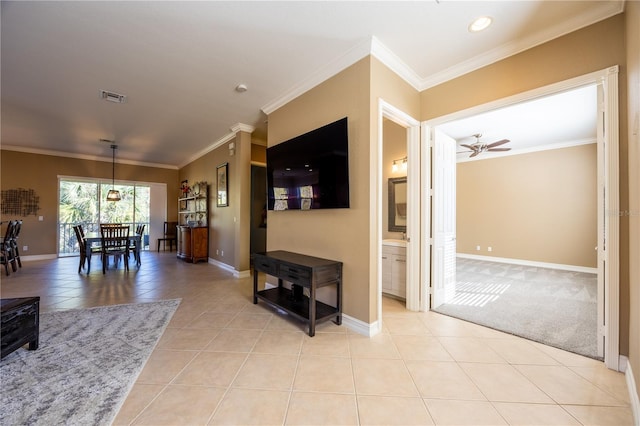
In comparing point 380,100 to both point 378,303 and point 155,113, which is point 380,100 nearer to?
point 378,303

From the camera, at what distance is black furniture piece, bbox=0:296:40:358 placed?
6.07 feet

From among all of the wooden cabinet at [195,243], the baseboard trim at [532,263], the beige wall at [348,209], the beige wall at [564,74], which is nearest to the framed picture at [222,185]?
the wooden cabinet at [195,243]

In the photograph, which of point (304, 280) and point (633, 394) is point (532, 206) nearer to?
point (633, 394)

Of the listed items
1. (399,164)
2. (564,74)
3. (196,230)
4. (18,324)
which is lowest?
(18,324)

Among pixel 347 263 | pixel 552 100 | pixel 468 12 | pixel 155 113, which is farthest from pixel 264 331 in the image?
pixel 552 100

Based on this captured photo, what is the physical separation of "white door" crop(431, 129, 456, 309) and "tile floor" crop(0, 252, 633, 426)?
0.51 metres

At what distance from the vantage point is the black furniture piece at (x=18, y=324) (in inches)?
72.8

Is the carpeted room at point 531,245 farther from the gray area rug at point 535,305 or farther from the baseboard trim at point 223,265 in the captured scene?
the baseboard trim at point 223,265

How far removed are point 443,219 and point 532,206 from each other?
14.6 feet

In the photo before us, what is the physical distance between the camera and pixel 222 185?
18.2 ft

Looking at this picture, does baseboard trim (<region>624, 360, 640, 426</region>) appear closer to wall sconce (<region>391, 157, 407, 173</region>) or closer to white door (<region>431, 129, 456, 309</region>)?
white door (<region>431, 129, 456, 309</region>)

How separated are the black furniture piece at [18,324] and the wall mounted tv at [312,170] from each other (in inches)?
95.5

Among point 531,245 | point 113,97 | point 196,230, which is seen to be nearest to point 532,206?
point 531,245

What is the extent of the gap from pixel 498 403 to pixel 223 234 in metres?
5.16
